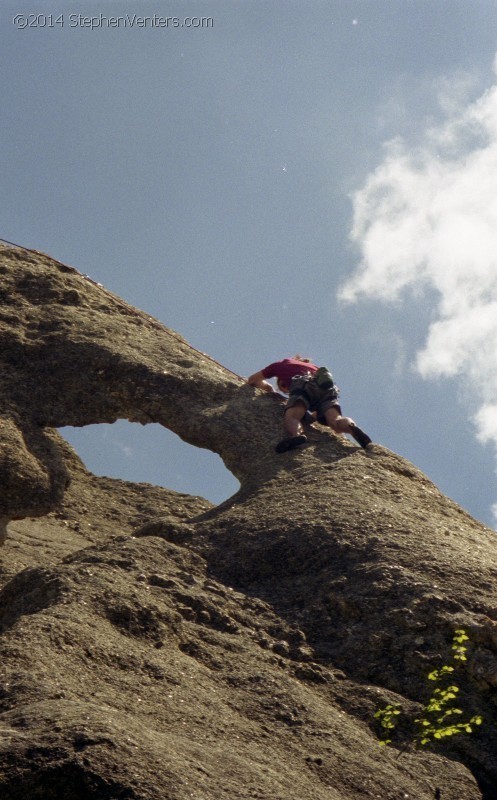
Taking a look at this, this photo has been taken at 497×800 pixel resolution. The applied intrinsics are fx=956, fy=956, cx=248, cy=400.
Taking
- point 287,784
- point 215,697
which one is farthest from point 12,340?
point 287,784

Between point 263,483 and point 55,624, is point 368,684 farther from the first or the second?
point 263,483

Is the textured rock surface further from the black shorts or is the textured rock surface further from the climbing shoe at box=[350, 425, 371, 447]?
the black shorts

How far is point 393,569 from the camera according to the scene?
7.61 meters

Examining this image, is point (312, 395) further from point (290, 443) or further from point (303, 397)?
point (290, 443)

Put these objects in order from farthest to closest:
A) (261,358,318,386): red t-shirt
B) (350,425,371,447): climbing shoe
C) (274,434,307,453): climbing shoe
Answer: (261,358,318,386): red t-shirt, (350,425,371,447): climbing shoe, (274,434,307,453): climbing shoe

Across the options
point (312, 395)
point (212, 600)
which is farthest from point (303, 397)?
point (212, 600)

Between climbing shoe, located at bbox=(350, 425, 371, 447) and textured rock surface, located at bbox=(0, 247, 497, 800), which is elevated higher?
climbing shoe, located at bbox=(350, 425, 371, 447)

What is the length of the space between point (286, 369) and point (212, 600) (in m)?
4.56

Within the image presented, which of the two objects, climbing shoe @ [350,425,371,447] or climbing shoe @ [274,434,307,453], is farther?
climbing shoe @ [350,425,371,447]

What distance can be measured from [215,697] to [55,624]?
44.0 inches

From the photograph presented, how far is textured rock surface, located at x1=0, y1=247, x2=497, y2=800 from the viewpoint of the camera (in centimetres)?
497

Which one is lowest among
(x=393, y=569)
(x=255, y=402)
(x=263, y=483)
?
(x=393, y=569)

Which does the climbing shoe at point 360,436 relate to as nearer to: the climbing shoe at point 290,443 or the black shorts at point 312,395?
the black shorts at point 312,395

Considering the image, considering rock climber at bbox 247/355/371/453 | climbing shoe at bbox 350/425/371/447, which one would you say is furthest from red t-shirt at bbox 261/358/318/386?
climbing shoe at bbox 350/425/371/447
